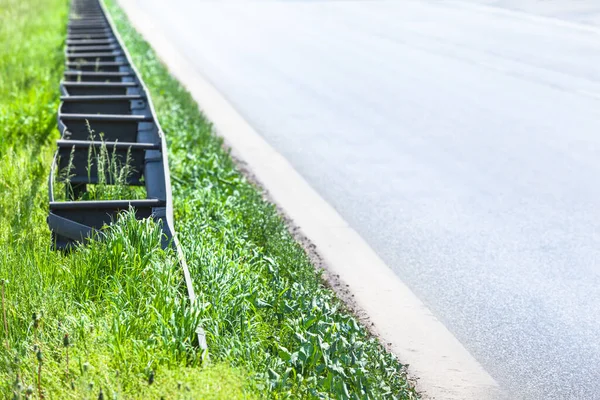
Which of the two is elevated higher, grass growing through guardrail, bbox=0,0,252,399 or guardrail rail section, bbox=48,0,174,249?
grass growing through guardrail, bbox=0,0,252,399

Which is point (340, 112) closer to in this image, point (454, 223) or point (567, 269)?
point (454, 223)

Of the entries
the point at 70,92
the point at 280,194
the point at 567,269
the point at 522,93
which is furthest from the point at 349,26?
the point at 567,269

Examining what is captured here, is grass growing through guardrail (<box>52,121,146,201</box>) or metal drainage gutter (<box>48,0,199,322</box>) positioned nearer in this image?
metal drainage gutter (<box>48,0,199,322</box>)

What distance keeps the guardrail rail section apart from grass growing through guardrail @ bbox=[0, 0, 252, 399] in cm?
24

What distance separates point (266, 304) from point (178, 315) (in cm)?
82

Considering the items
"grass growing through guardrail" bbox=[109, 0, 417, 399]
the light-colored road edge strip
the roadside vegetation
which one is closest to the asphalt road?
the light-colored road edge strip

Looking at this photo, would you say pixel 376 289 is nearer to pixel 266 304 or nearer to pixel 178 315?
pixel 266 304

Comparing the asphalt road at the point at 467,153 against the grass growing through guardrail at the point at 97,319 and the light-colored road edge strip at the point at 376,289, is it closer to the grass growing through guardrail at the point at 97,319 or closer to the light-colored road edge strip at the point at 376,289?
the light-colored road edge strip at the point at 376,289

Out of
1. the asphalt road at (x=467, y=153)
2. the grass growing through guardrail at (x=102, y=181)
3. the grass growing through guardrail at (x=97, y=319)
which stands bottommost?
the asphalt road at (x=467, y=153)

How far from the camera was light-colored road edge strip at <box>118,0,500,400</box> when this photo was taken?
4531 millimetres

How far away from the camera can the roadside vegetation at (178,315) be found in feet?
11.9

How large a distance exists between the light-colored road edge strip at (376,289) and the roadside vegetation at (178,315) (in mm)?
243

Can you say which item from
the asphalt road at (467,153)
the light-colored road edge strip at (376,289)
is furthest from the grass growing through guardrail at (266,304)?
the asphalt road at (467,153)

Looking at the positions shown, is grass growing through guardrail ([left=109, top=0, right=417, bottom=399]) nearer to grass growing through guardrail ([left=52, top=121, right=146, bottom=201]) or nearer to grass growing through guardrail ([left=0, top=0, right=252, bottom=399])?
grass growing through guardrail ([left=0, top=0, right=252, bottom=399])
